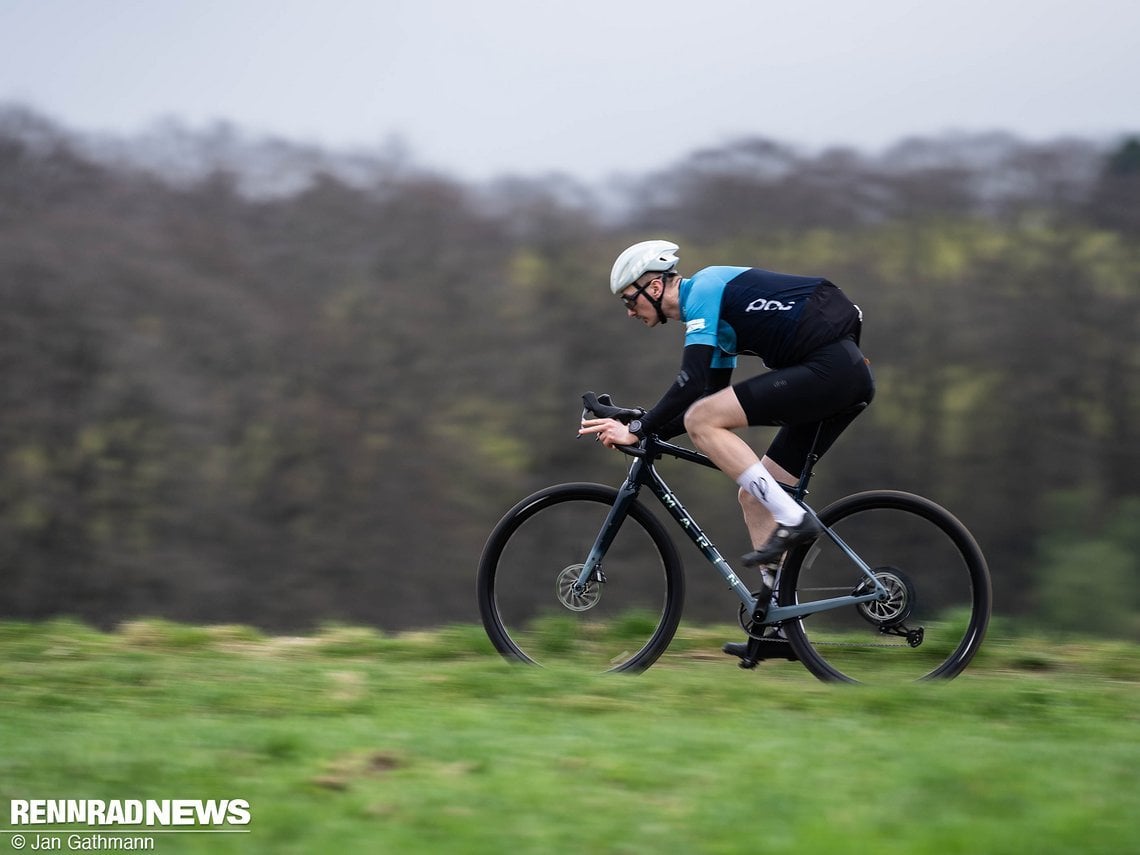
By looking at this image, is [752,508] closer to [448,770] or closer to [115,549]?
[448,770]

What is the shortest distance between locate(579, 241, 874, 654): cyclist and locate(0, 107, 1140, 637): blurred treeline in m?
19.2

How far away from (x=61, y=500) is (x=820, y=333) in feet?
84.0

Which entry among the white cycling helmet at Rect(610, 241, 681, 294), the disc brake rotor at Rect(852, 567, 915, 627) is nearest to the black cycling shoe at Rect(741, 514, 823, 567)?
the disc brake rotor at Rect(852, 567, 915, 627)

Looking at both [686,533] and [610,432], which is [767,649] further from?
[610,432]

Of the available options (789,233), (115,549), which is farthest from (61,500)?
(789,233)

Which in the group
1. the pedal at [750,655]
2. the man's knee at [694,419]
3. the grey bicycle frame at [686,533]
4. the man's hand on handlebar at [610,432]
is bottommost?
the pedal at [750,655]

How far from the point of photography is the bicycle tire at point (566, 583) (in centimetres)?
547

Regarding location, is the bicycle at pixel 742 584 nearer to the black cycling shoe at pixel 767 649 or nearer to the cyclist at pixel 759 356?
the black cycling shoe at pixel 767 649

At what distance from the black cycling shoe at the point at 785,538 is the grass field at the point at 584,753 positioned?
1.78ft

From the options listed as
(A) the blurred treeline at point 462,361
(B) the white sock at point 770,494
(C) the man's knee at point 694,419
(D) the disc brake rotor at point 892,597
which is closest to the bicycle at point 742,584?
(D) the disc brake rotor at point 892,597

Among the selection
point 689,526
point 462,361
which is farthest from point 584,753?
point 462,361

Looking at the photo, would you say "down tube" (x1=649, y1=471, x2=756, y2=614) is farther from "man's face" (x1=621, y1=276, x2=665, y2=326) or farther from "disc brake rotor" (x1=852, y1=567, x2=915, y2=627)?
"man's face" (x1=621, y1=276, x2=665, y2=326)

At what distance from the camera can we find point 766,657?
17.6 ft

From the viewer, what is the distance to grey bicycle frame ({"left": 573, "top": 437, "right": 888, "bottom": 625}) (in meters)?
5.23
